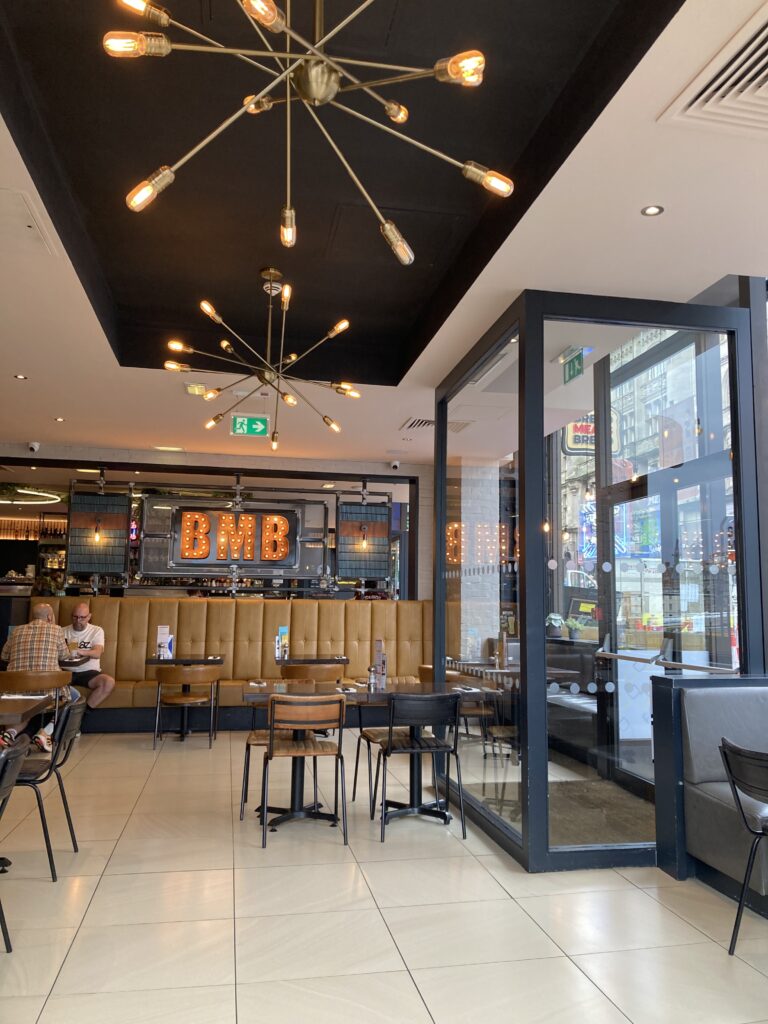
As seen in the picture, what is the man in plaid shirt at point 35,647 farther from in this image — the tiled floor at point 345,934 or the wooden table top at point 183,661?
the tiled floor at point 345,934

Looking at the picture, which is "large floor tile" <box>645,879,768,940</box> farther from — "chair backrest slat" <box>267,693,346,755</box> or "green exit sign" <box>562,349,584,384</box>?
"green exit sign" <box>562,349,584,384</box>

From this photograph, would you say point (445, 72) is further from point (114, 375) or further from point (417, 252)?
point (114, 375)

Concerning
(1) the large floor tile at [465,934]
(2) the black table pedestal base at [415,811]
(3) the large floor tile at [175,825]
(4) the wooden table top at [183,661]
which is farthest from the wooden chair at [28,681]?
(1) the large floor tile at [465,934]

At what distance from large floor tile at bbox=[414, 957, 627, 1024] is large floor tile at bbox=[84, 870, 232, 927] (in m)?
1.08

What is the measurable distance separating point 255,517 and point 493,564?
507cm

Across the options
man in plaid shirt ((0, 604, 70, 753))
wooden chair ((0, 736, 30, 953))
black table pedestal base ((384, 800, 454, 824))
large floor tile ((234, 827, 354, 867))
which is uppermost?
man in plaid shirt ((0, 604, 70, 753))

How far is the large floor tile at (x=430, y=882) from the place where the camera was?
11.5 feet

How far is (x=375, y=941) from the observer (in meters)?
3.05

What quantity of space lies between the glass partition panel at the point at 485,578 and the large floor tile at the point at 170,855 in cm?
166

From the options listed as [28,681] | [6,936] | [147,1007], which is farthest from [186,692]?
[147,1007]

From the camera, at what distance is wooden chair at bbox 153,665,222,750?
6816 mm

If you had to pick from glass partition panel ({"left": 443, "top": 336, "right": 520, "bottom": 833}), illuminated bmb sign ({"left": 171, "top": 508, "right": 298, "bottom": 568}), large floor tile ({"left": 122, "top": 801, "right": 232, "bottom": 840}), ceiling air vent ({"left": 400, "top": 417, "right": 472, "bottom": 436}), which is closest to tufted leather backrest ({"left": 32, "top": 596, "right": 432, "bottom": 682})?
illuminated bmb sign ({"left": 171, "top": 508, "right": 298, "bottom": 568})

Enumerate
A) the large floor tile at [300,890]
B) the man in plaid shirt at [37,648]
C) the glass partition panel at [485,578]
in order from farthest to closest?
the man in plaid shirt at [37,648], the glass partition panel at [485,578], the large floor tile at [300,890]

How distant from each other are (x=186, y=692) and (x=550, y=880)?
15.8ft
